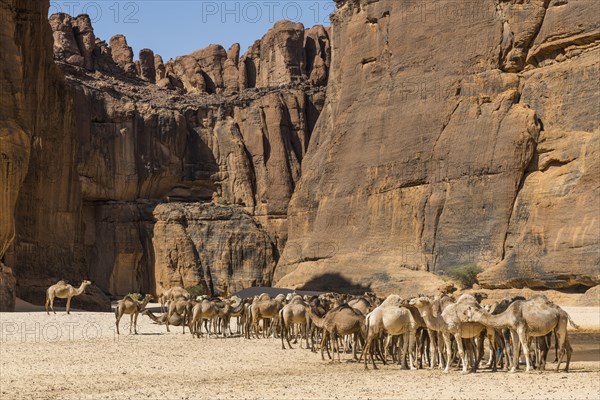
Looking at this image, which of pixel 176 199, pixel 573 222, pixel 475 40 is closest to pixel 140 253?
pixel 176 199

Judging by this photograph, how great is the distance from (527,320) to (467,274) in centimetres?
3196

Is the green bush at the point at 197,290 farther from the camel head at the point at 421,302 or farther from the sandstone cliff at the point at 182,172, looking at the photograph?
the camel head at the point at 421,302

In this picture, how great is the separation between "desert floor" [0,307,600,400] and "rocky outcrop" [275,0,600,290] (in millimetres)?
20315

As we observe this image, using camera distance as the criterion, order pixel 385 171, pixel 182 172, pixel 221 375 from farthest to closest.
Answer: pixel 182 172 < pixel 385 171 < pixel 221 375

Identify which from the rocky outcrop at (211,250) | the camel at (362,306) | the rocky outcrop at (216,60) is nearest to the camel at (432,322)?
the camel at (362,306)

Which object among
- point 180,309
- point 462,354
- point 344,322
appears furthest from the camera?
point 180,309

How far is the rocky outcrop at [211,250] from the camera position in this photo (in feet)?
293

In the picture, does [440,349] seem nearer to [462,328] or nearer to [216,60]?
[462,328]

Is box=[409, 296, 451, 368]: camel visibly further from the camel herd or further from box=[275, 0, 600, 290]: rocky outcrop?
box=[275, 0, 600, 290]: rocky outcrop

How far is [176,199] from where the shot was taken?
322ft

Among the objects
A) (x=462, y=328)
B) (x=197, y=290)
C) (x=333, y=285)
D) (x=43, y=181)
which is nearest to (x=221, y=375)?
(x=462, y=328)

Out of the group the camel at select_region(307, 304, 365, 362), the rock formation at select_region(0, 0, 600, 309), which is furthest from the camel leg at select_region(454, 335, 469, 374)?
the rock formation at select_region(0, 0, 600, 309)

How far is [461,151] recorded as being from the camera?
55.3 m

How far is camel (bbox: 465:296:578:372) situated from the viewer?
61.2 ft
